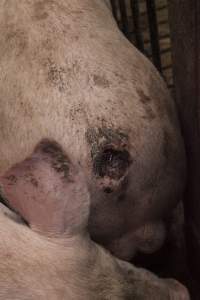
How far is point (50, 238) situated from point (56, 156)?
20 cm

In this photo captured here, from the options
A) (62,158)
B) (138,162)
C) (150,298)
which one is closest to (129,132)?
(138,162)

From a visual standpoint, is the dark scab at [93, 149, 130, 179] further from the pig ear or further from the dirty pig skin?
the pig ear

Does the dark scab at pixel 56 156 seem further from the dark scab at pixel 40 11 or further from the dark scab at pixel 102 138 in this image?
the dark scab at pixel 40 11

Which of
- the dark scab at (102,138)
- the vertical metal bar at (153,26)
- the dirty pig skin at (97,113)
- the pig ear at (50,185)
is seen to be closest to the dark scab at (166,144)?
the dirty pig skin at (97,113)

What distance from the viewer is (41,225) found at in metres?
1.39

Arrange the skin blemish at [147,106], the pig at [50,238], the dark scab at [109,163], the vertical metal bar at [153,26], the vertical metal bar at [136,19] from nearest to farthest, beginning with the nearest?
the pig at [50,238]
the dark scab at [109,163]
the skin blemish at [147,106]
the vertical metal bar at [153,26]
the vertical metal bar at [136,19]

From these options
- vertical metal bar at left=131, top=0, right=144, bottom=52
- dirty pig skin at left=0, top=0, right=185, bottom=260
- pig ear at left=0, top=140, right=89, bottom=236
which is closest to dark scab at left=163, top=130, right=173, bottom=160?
dirty pig skin at left=0, top=0, right=185, bottom=260

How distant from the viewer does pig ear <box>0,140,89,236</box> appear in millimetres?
1332

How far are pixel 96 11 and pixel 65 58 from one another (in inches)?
10.8

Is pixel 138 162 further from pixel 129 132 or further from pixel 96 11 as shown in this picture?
pixel 96 11

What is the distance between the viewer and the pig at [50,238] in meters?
1.31

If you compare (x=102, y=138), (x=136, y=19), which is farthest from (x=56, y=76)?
(x=136, y=19)

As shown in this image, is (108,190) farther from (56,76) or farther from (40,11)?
(40,11)

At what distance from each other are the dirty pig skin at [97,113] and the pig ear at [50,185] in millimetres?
200
